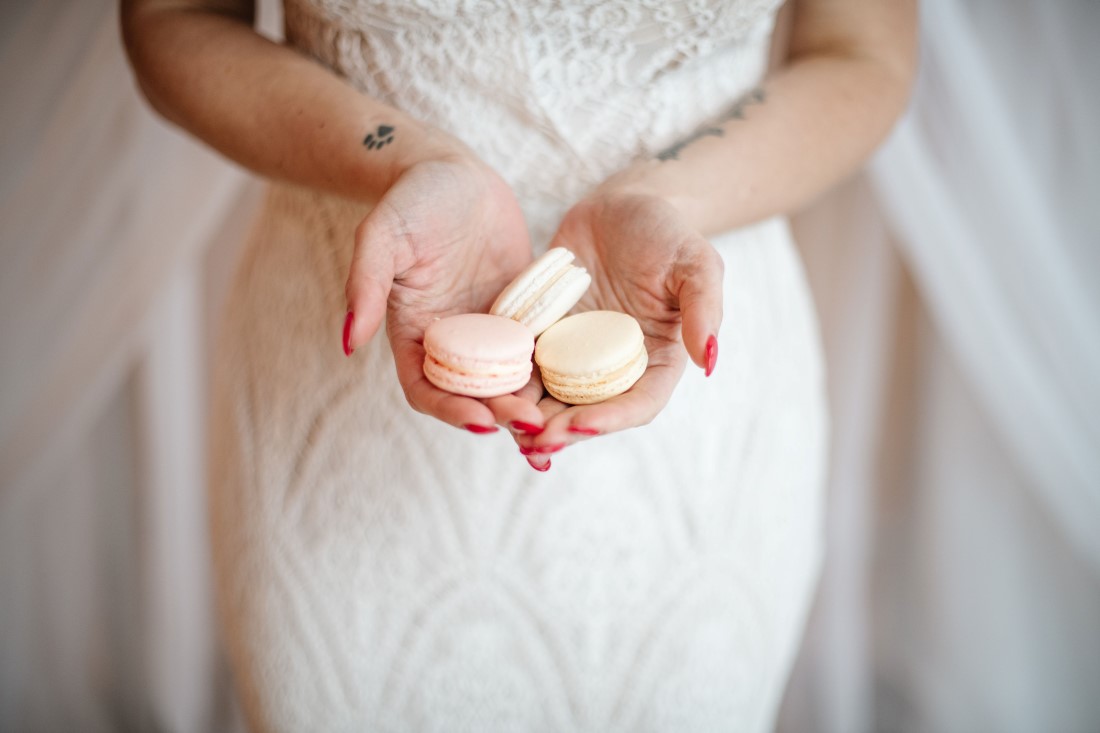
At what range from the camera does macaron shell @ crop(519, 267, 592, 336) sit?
789 millimetres

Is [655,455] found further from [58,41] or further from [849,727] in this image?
[849,727]

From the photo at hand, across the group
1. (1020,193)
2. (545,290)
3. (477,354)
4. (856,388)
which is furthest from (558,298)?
(856,388)

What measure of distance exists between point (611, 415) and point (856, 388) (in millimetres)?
1314

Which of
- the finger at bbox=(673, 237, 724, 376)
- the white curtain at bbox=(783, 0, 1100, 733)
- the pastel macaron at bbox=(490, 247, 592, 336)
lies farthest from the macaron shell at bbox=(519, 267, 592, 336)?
the white curtain at bbox=(783, 0, 1100, 733)

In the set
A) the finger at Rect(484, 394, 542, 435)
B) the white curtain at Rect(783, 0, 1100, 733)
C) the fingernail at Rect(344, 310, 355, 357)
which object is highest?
the fingernail at Rect(344, 310, 355, 357)

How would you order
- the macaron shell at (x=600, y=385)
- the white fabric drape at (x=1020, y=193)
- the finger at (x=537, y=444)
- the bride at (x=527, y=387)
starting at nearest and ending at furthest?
the finger at (x=537, y=444) < the macaron shell at (x=600, y=385) < the bride at (x=527, y=387) < the white fabric drape at (x=1020, y=193)

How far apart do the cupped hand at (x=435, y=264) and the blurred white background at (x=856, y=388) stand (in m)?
0.78

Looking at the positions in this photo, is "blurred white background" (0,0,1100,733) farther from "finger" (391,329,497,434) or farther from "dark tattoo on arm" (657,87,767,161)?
"finger" (391,329,497,434)

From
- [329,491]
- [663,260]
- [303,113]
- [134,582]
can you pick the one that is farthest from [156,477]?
[663,260]

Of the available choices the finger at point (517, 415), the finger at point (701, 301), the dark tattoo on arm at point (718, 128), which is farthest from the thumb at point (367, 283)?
the dark tattoo on arm at point (718, 128)

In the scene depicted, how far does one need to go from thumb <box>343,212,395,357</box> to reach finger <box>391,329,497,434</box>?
53 millimetres

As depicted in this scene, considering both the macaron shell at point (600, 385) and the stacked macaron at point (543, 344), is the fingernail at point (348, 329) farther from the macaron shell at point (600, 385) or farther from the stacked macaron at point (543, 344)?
the macaron shell at point (600, 385)

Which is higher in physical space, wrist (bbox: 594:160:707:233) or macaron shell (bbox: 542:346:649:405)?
wrist (bbox: 594:160:707:233)

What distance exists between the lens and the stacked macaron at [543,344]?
696 mm
